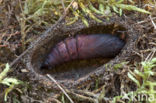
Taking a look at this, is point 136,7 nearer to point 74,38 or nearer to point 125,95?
point 74,38

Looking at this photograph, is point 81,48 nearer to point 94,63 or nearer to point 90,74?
point 94,63

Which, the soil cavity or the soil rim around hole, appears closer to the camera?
the soil rim around hole

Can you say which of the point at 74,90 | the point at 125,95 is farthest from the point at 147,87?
the point at 74,90

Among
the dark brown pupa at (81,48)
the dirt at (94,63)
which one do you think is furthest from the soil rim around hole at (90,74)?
the dark brown pupa at (81,48)

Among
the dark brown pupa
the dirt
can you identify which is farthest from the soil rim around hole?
the dark brown pupa

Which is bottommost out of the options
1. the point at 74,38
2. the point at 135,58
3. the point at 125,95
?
the point at 125,95

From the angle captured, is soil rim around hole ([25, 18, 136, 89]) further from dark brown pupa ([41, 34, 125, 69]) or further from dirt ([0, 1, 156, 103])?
dark brown pupa ([41, 34, 125, 69])
